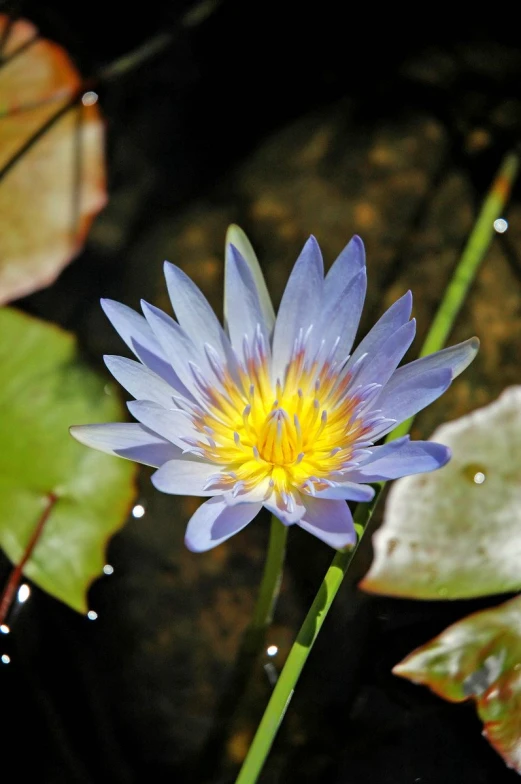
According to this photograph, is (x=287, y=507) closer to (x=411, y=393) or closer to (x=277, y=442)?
(x=277, y=442)

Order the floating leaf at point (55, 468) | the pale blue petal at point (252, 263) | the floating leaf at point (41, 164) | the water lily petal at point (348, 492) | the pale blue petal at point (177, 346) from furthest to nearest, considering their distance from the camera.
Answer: the floating leaf at point (41, 164), the floating leaf at point (55, 468), the pale blue petal at point (252, 263), the pale blue petal at point (177, 346), the water lily petal at point (348, 492)

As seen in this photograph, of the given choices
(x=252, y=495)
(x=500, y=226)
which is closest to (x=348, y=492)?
(x=252, y=495)

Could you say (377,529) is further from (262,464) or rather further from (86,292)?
(86,292)

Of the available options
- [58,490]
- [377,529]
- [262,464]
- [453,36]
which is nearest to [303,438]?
[262,464]

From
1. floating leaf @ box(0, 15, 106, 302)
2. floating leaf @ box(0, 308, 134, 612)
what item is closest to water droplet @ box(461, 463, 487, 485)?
floating leaf @ box(0, 308, 134, 612)

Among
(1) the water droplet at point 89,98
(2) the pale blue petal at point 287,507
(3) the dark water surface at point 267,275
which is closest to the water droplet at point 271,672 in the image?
(3) the dark water surface at point 267,275

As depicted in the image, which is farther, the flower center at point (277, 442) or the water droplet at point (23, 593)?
the water droplet at point (23, 593)

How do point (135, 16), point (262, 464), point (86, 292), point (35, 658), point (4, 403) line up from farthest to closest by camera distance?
1. point (135, 16)
2. point (86, 292)
3. point (4, 403)
4. point (35, 658)
5. point (262, 464)

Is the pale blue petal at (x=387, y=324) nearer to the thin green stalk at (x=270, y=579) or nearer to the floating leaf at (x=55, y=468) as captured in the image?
the thin green stalk at (x=270, y=579)
